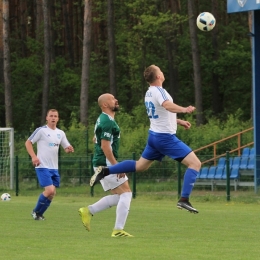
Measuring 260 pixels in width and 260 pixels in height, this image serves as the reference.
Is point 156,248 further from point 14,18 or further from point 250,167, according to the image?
point 14,18

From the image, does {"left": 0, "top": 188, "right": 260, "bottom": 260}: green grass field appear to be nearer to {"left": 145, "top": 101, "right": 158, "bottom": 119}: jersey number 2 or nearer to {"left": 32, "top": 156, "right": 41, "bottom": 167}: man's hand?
{"left": 32, "top": 156, "right": 41, "bottom": 167}: man's hand

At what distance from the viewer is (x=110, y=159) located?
38.2 feet

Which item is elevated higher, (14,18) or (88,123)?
(14,18)

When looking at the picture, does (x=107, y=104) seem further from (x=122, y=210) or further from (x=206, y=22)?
(x=206, y=22)

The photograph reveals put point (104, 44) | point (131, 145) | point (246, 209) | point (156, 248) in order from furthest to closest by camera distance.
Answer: point (104, 44), point (131, 145), point (246, 209), point (156, 248)

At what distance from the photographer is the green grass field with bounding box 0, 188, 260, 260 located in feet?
31.6

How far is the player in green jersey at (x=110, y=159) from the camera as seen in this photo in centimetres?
1162

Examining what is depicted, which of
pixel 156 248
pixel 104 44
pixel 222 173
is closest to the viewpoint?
pixel 156 248

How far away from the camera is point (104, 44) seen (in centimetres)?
5766

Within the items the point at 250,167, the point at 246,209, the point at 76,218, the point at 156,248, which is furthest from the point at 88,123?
the point at 156,248

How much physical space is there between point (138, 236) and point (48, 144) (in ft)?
15.1

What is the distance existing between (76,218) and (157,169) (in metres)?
9.97

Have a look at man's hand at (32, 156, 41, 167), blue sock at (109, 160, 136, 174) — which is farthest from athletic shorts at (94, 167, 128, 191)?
man's hand at (32, 156, 41, 167)

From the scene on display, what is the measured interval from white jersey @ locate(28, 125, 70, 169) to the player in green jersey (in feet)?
13.0
